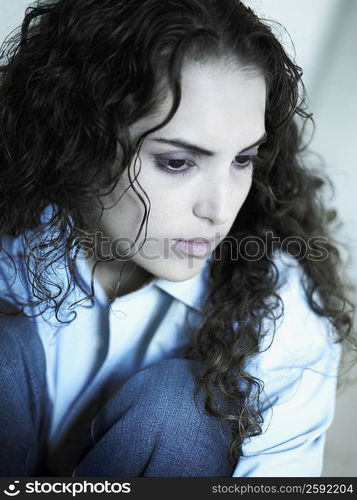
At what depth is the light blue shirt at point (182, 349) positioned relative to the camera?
90 cm

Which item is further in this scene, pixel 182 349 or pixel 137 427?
pixel 182 349

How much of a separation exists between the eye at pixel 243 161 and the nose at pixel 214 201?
0.05 m

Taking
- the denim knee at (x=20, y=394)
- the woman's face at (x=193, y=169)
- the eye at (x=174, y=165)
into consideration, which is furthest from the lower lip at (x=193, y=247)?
the denim knee at (x=20, y=394)

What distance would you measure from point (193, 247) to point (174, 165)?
141 mm

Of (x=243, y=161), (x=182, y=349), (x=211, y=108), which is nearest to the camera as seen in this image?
(x=211, y=108)

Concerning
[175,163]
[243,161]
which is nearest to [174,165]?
[175,163]

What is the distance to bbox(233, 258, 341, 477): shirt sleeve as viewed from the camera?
89 centimetres

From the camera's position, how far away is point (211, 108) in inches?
28.2

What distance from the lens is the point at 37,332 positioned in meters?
0.98

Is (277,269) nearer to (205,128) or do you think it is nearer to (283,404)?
(283,404)

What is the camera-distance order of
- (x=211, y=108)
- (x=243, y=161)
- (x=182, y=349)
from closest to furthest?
(x=211, y=108)
(x=243, y=161)
(x=182, y=349)

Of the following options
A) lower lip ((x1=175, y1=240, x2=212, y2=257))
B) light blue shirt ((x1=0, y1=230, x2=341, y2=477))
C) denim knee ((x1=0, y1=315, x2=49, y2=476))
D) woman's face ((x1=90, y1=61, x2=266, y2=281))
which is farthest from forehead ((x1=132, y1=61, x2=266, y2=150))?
denim knee ((x1=0, y1=315, x2=49, y2=476))

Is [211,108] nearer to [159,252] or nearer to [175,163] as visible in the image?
[175,163]

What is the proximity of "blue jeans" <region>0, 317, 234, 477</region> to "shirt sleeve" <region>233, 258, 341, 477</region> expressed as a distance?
64mm
